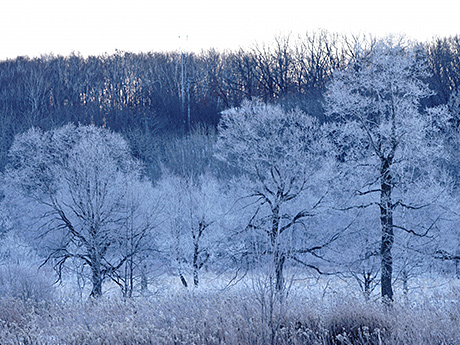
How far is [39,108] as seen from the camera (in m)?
49.1

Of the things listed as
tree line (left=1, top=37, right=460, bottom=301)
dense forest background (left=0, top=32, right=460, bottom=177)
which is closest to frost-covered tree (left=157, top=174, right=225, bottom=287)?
tree line (left=1, top=37, right=460, bottom=301)

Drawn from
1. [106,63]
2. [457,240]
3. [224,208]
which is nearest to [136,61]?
[106,63]

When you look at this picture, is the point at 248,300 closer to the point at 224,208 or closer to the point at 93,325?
the point at 93,325

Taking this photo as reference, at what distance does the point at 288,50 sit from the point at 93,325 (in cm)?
4241

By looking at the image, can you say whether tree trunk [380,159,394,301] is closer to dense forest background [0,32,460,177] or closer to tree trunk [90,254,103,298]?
tree trunk [90,254,103,298]

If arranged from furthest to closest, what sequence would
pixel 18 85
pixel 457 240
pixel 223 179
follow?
1. pixel 18 85
2. pixel 223 179
3. pixel 457 240

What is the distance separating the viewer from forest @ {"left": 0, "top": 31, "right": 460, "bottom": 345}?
25.6ft

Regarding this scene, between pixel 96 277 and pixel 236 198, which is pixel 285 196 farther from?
pixel 96 277

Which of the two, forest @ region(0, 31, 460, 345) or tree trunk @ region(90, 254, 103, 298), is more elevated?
forest @ region(0, 31, 460, 345)

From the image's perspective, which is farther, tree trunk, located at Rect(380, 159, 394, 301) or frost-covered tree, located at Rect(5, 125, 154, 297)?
frost-covered tree, located at Rect(5, 125, 154, 297)

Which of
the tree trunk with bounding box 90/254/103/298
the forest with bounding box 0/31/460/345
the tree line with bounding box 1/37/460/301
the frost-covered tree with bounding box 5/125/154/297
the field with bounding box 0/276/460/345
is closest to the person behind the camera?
the field with bounding box 0/276/460/345

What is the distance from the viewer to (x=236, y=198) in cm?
2592

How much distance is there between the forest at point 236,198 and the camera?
308 inches

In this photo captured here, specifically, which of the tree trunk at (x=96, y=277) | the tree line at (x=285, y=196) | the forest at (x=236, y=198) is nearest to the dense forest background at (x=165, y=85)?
the forest at (x=236, y=198)
